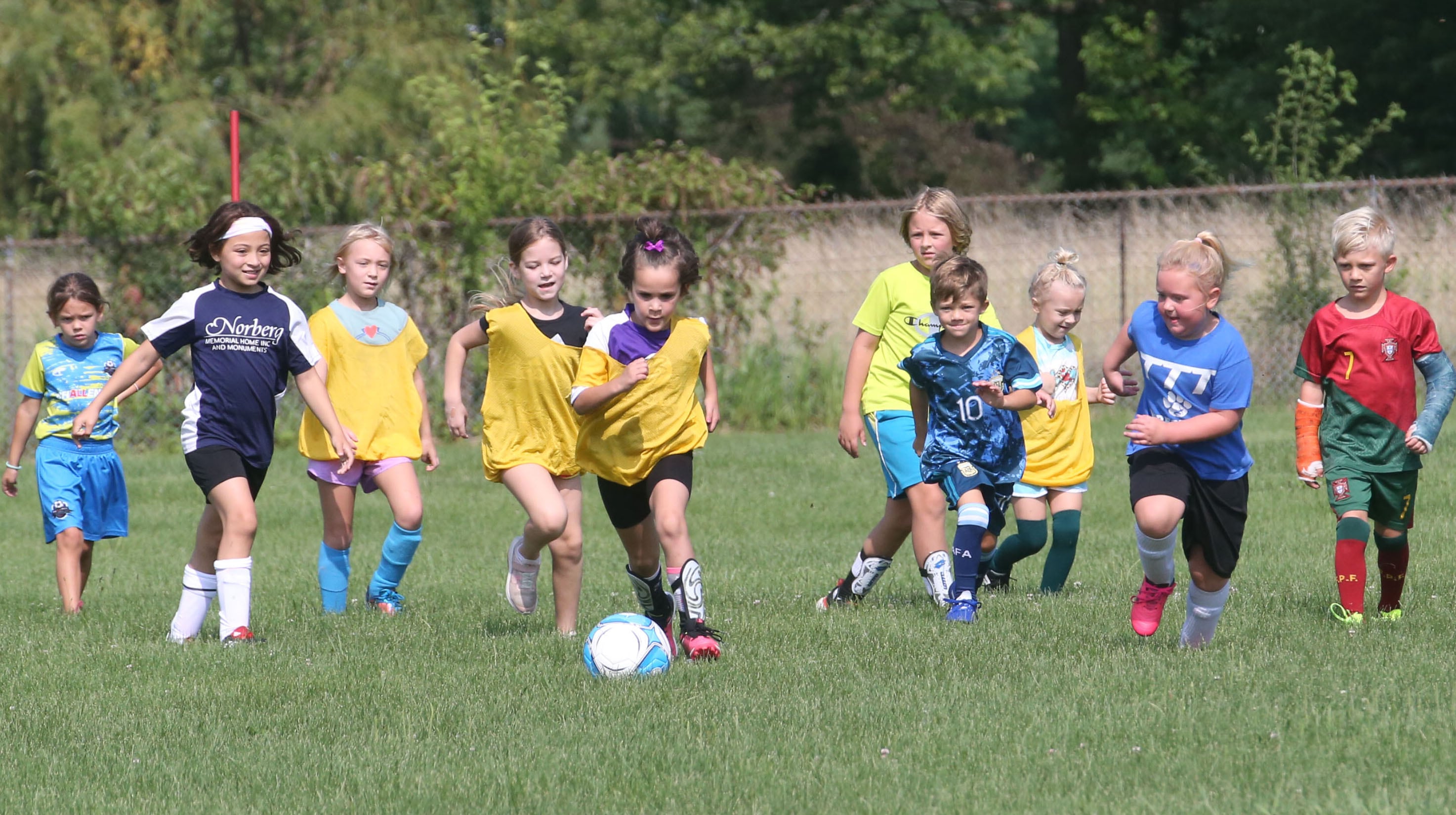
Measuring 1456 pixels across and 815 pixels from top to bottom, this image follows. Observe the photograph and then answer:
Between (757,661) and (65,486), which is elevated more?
(65,486)

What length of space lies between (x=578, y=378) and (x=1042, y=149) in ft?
141

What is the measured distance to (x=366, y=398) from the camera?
8.02m

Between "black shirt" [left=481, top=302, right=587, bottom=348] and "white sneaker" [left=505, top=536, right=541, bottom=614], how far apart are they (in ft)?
3.07

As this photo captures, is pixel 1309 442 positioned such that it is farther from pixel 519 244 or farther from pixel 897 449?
pixel 519 244

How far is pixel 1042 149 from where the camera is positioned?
47.2 meters

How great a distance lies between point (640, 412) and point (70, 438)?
3.81 m

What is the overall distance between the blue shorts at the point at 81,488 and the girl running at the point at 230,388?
1.60m

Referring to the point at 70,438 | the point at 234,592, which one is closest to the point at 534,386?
the point at 234,592

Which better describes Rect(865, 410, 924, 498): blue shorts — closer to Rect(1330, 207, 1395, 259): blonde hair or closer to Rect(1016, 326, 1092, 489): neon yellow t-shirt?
Rect(1016, 326, 1092, 489): neon yellow t-shirt

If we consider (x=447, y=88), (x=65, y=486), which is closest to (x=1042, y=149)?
(x=447, y=88)

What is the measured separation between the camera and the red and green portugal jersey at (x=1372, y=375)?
21.5 feet

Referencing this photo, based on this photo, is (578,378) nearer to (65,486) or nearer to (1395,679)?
(1395,679)

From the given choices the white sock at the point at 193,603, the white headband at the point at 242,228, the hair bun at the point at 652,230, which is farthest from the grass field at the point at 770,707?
the white headband at the point at 242,228

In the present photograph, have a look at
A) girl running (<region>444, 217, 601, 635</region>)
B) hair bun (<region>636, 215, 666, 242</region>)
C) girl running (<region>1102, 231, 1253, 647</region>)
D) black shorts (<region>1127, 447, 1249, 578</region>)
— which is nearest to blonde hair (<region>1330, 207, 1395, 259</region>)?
girl running (<region>1102, 231, 1253, 647</region>)
